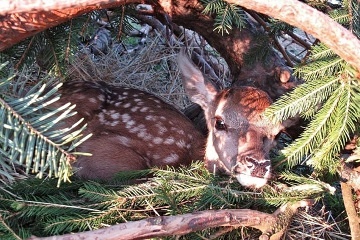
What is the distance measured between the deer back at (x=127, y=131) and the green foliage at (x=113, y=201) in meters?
0.70

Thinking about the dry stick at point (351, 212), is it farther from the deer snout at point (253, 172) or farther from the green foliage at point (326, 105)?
the deer snout at point (253, 172)

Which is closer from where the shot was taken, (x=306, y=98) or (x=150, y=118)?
(x=306, y=98)

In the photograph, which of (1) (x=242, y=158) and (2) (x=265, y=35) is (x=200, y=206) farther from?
(2) (x=265, y=35)

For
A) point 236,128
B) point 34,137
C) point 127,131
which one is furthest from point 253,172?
point 34,137

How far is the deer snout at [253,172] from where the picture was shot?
8.54 feet

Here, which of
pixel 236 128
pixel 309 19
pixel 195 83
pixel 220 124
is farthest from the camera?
pixel 195 83

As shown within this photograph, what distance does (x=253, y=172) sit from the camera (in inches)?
105

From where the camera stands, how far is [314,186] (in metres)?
2.32

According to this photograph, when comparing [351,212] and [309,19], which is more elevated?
[309,19]

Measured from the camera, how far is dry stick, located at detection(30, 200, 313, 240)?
6.45 feet

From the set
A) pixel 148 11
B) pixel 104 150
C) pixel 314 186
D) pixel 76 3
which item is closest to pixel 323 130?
pixel 314 186

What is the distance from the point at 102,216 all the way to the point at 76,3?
926mm

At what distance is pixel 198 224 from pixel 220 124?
1.24 metres

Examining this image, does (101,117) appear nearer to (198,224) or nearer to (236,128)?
(236,128)
